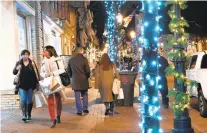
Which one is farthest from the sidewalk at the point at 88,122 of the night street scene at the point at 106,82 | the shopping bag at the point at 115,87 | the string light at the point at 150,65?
the string light at the point at 150,65

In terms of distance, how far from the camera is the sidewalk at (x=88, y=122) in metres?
7.66

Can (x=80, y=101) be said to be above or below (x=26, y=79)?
below

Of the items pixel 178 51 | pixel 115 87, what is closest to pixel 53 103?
pixel 115 87

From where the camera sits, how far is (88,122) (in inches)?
336

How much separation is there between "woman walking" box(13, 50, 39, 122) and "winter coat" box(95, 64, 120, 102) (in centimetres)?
173

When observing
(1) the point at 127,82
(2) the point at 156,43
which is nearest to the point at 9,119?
(1) the point at 127,82

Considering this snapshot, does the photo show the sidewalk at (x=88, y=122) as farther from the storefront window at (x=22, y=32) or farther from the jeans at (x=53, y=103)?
the storefront window at (x=22, y=32)

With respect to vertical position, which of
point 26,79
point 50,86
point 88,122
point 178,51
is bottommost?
point 88,122

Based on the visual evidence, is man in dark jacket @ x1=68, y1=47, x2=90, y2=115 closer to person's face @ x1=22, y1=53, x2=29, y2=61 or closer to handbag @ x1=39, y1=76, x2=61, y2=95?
person's face @ x1=22, y1=53, x2=29, y2=61

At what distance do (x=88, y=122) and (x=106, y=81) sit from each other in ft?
4.48

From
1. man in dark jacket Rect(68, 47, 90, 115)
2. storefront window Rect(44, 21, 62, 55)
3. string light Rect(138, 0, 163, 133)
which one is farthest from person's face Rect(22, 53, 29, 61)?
storefront window Rect(44, 21, 62, 55)

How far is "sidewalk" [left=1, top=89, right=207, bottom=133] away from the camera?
7.66 metres

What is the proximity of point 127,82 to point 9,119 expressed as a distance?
3.97 m

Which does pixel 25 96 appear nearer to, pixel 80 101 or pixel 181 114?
pixel 80 101
